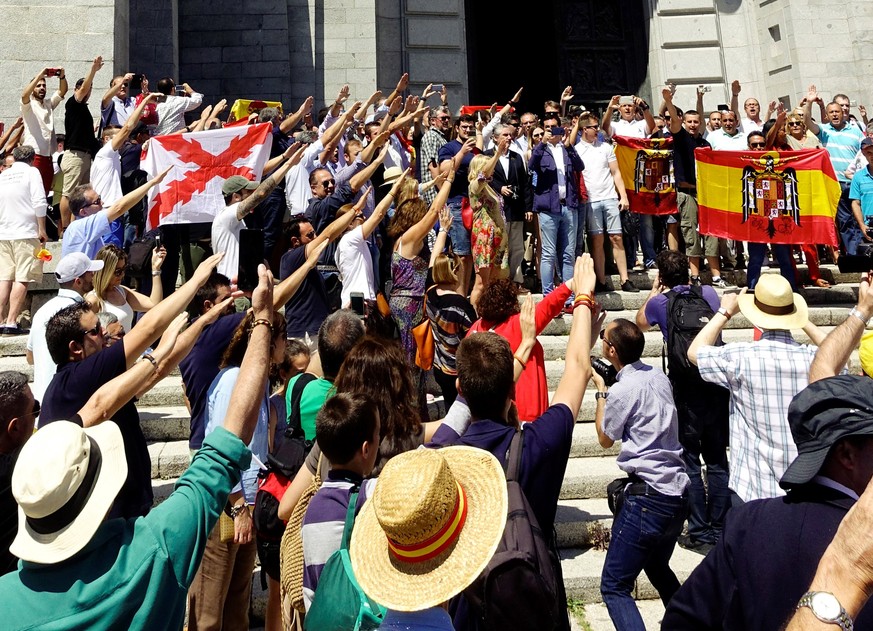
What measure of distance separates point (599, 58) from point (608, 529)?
15906 millimetres

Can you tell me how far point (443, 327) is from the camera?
271 inches

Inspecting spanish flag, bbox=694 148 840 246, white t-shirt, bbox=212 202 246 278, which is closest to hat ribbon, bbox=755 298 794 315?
white t-shirt, bbox=212 202 246 278

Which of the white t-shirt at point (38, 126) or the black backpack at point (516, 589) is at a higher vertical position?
the white t-shirt at point (38, 126)

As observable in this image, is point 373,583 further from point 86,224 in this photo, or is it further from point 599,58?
point 599,58

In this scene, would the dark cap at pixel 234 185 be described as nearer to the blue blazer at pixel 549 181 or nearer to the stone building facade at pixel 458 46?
the blue blazer at pixel 549 181

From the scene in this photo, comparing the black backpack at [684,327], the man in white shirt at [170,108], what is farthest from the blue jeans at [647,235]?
the man in white shirt at [170,108]

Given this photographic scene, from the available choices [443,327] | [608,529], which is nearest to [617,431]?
[608,529]

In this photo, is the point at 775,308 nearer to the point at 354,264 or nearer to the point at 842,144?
the point at 354,264

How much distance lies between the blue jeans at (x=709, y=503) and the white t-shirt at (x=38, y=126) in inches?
364

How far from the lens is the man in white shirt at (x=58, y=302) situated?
566 centimetres

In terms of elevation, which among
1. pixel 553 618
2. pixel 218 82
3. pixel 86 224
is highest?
pixel 218 82

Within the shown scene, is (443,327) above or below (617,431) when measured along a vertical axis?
above

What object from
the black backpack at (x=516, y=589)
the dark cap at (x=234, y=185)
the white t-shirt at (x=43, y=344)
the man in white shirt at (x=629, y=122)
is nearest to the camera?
the black backpack at (x=516, y=589)

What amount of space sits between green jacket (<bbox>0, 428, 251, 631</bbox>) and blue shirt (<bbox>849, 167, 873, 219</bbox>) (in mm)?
9871
